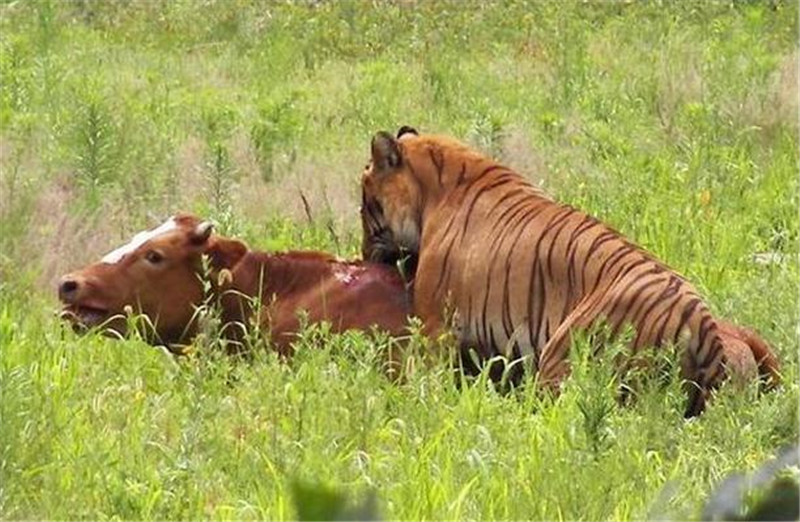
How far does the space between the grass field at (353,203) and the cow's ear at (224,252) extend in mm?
510

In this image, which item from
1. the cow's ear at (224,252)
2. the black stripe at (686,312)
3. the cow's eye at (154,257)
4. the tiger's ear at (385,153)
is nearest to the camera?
the black stripe at (686,312)

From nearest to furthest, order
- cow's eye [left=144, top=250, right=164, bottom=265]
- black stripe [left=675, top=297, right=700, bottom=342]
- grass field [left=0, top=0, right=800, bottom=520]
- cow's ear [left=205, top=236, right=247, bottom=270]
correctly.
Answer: grass field [left=0, top=0, right=800, bottom=520]
black stripe [left=675, top=297, right=700, bottom=342]
cow's eye [left=144, top=250, right=164, bottom=265]
cow's ear [left=205, top=236, right=247, bottom=270]

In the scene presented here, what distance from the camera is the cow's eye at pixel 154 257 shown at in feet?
21.4

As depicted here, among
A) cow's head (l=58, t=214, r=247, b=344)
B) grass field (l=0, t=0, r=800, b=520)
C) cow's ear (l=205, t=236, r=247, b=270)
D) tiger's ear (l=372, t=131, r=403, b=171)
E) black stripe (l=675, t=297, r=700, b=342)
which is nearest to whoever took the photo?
grass field (l=0, t=0, r=800, b=520)

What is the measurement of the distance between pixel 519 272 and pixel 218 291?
3.57 ft

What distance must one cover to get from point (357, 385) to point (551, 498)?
82 centimetres

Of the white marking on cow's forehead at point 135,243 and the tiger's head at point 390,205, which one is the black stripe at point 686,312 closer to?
the tiger's head at point 390,205

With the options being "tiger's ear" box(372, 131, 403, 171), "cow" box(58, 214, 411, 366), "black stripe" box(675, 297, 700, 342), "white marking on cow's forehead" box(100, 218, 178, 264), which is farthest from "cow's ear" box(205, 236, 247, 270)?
"black stripe" box(675, 297, 700, 342)

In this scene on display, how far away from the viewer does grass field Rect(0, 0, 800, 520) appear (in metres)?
4.44

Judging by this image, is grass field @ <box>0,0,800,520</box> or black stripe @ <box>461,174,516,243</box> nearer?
grass field @ <box>0,0,800,520</box>

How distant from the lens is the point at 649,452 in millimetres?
4871

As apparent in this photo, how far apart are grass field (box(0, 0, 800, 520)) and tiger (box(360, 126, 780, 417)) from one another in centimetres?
26

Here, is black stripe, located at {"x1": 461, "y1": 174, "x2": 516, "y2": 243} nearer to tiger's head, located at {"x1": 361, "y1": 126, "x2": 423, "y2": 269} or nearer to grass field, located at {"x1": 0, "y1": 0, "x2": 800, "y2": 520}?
tiger's head, located at {"x1": 361, "y1": 126, "x2": 423, "y2": 269}

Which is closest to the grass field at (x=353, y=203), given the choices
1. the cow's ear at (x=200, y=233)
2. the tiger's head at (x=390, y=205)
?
the cow's ear at (x=200, y=233)
